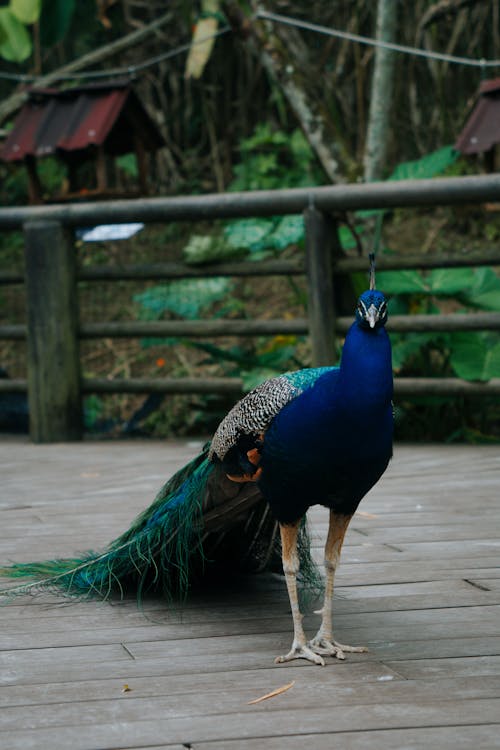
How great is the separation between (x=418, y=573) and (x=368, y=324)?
88cm

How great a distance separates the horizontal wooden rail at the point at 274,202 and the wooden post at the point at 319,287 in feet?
0.28

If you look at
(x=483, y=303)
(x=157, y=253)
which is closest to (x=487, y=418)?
A: (x=483, y=303)

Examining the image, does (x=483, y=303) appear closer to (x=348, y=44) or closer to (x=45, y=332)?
(x=45, y=332)

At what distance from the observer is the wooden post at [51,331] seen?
513 cm

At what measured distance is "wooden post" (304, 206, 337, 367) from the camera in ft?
15.6

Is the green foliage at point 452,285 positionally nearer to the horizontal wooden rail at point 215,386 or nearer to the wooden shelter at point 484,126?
the horizontal wooden rail at point 215,386

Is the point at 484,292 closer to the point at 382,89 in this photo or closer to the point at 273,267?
the point at 273,267

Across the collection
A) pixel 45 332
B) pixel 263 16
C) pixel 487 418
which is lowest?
pixel 487 418

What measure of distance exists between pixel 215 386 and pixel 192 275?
0.55m

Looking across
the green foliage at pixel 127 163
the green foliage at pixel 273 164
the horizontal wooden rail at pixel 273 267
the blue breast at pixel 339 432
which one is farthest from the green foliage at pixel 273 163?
the blue breast at pixel 339 432

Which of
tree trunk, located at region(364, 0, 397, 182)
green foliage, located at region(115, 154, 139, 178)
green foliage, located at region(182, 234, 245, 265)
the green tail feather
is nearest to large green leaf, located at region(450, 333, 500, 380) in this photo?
green foliage, located at region(182, 234, 245, 265)

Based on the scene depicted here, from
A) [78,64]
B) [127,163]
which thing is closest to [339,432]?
[78,64]

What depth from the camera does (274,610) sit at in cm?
230

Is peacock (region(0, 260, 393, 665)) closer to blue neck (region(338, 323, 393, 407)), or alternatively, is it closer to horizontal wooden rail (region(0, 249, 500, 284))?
blue neck (region(338, 323, 393, 407))
